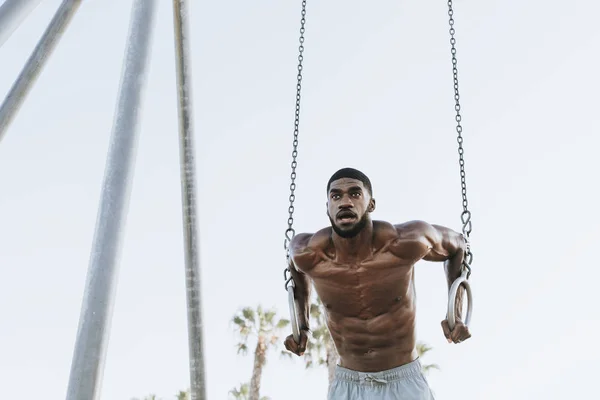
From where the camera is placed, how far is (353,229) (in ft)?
16.2

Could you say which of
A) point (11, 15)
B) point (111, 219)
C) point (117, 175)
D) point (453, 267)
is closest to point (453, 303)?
point (453, 267)

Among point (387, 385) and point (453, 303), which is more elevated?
point (453, 303)

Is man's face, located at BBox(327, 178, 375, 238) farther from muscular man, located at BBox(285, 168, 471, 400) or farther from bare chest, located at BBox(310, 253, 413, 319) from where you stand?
bare chest, located at BBox(310, 253, 413, 319)

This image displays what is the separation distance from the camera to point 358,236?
5.03 meters

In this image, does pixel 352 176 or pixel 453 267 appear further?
pixel 453 267

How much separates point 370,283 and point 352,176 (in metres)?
0.79

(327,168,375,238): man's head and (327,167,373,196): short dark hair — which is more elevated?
(327,167,373,196): short dark hair

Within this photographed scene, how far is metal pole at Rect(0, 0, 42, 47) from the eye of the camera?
6191 millimetres

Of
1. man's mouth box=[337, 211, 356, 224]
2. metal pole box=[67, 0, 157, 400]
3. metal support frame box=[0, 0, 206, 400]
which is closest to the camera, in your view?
man's mouth box=[337, 211, 356, 224]

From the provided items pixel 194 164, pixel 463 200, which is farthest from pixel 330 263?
pixel 194 164

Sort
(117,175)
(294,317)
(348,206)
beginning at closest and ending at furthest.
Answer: (348,206) < (294,317) < (117,175)

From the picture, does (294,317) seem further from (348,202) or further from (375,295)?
(348,202)

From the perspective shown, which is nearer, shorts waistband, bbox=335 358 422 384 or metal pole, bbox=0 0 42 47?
shorts waistband, bbox=335 358 422 384

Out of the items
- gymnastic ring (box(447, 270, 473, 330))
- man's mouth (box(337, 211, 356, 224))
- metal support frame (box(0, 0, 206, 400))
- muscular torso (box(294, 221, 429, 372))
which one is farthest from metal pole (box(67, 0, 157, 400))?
gymnastic ring (box(447, 270, 473, 330))
